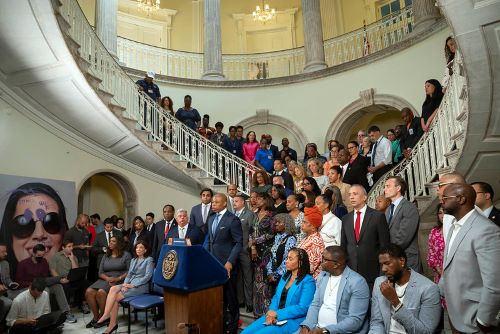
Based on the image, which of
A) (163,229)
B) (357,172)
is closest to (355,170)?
(357,172)

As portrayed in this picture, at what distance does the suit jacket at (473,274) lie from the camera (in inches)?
85.8

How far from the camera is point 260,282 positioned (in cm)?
435

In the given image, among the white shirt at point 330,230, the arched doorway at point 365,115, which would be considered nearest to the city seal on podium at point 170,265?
the white shirt at point 330,230

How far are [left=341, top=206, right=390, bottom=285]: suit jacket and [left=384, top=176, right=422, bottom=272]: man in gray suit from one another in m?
0.23

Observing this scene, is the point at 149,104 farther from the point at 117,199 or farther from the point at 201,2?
the point at 201,2

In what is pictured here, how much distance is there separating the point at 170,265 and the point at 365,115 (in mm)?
8782

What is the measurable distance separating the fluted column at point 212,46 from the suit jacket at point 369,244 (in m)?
9.16

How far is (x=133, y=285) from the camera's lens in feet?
16.5

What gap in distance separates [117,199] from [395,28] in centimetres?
840

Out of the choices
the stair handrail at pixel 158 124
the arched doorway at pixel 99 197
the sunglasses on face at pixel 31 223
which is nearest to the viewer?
the sunglasses on face at pixel 31 223

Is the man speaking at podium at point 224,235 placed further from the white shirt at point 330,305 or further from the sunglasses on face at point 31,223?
the sunglasses on face at point 31,223

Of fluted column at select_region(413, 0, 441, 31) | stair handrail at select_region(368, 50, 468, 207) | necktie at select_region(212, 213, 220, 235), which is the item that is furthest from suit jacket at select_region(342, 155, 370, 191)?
fluted column at select_region(413, 0, 441, 31)

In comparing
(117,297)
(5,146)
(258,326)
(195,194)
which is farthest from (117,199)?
(258,326)

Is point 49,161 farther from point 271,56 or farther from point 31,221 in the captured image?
point 271,56
